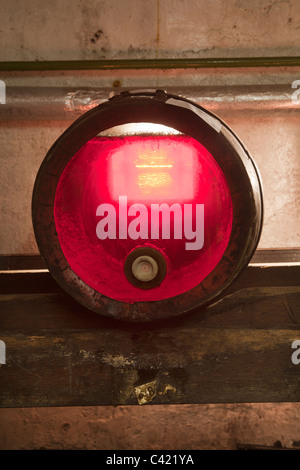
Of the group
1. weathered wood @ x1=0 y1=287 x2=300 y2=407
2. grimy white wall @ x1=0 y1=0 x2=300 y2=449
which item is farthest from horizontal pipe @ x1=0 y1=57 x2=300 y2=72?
weathered wood @ x1=0 y1=287 x2=300 y2=407

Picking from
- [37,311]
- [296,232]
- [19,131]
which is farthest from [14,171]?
[296,232]

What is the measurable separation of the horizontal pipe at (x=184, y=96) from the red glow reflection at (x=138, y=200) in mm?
926

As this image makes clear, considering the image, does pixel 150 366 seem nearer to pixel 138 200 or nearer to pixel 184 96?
pixel 138 200

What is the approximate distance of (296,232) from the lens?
6.00 feet

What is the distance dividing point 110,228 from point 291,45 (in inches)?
59.5

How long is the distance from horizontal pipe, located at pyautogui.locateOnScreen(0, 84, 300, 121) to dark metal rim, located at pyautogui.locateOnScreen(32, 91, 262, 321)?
95 centimetres

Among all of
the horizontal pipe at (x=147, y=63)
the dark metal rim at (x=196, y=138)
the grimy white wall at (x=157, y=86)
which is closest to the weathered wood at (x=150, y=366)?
the dark metal rim at (x=196, y=138)

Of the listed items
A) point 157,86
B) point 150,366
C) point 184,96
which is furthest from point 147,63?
point 150,366

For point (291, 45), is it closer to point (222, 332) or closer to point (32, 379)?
point (222, 332)

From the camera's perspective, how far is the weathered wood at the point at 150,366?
0.81 m

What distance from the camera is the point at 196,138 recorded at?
0.75 m

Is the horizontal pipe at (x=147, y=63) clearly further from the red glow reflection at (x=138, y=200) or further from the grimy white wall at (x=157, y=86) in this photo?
the red glow reflection at (x=138, y=200)

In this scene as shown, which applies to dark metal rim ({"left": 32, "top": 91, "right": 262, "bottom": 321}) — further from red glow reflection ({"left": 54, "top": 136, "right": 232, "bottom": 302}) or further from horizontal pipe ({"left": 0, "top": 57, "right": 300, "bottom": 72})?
horizontal pipe ({"left": 0, "top": 57, "right": 300, "bottom": 72})

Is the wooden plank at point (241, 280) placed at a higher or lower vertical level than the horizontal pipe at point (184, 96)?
lower
